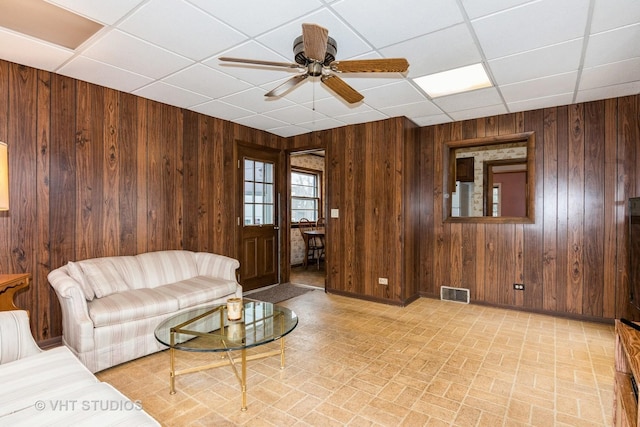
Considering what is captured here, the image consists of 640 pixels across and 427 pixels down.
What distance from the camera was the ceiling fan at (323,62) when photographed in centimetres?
191

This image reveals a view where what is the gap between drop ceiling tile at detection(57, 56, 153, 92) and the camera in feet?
9.47

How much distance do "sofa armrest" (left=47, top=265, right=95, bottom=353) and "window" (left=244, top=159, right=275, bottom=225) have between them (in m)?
2.63

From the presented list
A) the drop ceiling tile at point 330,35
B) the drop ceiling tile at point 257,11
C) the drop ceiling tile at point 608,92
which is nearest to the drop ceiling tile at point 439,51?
the drop ceiling tile at point 330,35

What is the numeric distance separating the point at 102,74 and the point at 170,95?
2.29 feet

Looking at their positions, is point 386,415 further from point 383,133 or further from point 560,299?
point 383,133

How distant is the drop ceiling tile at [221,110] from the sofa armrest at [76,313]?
2425 mm

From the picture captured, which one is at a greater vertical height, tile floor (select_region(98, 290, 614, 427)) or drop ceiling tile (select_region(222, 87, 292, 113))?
drop ceiling tile (select_region(222, 87, 292, 113))

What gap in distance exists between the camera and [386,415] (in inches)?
82.0

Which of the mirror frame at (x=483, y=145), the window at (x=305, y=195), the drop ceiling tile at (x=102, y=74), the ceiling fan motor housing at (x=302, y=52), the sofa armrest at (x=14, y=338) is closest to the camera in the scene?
the sofa armrest at (x=14, y=338)

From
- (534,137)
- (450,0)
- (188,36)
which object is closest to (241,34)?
(188,36)

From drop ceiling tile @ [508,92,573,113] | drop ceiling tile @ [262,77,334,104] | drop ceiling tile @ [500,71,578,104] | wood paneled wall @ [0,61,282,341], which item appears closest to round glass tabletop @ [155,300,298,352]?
wood paneled wall @ [0,61,282,341]

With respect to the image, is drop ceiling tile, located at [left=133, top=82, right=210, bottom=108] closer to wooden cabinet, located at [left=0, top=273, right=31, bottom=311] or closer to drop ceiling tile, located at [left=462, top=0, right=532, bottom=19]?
wooden cabinet, located at [left=0, top=273, right=31, bottom=311]

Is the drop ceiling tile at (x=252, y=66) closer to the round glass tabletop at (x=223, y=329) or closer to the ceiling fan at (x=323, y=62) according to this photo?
the ceiling fan at (x=323, y=62)

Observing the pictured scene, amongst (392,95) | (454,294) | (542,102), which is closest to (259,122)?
(392,95)
